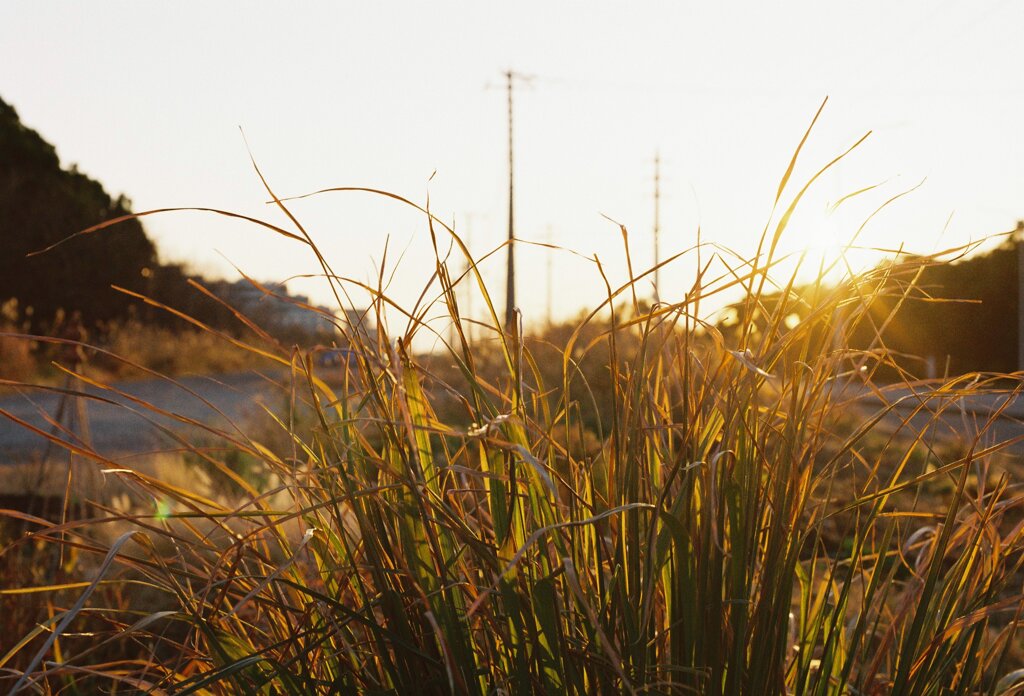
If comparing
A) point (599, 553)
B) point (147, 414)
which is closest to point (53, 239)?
point (147, 414)

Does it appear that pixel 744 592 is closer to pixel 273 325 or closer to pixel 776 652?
pixel 776 652

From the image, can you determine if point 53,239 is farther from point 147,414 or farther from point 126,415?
point 147,414

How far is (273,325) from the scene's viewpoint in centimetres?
3575

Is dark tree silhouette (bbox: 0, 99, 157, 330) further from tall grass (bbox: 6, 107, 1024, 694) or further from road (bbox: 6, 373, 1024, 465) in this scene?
tall grass (bbox: 6, 107, 1024, 694)

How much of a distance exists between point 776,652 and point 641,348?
1.23ft

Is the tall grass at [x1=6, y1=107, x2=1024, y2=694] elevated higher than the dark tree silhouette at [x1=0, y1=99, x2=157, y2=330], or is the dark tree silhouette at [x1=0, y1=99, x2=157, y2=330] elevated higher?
the dark tree silhouette at [x1=0, y1=99, x2=157, y2=330]

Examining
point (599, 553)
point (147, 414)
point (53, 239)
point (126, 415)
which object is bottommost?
point (126, 415)

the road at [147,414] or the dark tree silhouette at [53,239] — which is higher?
the dark tree silhouette at [53,239]

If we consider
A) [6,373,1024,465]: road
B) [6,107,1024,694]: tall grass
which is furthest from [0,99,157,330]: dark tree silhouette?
[6,107,1024,694]: tall grass

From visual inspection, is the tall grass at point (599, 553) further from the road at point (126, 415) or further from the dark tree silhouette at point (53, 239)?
the dark tree silhouette at point (53, 239)

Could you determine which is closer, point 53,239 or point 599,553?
point 599,553

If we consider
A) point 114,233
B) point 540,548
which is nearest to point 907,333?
point 114,233

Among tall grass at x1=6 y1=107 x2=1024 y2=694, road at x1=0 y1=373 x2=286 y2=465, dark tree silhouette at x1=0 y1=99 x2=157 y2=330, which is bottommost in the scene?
road at x1=0 y1=373 x2=286 y2=465


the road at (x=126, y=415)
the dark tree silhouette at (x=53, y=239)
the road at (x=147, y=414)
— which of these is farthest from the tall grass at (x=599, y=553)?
the dark tree silhouette at (x=53, y=239)
